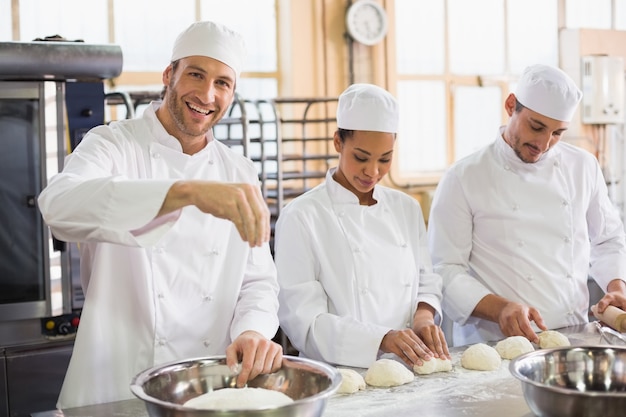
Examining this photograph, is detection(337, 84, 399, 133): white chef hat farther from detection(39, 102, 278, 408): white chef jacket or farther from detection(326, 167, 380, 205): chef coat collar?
detection(39, 102, 278, 408): white chef jacket

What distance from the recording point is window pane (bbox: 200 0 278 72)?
512 centimetres

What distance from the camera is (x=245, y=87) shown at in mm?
5328

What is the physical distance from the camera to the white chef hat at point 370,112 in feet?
7.48

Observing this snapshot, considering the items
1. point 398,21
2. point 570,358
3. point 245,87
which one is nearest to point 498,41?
point 398,21

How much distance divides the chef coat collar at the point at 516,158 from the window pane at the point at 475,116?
10.8ft

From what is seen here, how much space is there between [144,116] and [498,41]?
15.3 feet

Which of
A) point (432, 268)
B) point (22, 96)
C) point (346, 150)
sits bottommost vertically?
point (432, 268)

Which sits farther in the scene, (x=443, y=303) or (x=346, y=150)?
(x=443, y=303)

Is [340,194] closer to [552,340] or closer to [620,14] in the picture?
[552,340]

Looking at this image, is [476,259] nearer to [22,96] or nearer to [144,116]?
[144,116]

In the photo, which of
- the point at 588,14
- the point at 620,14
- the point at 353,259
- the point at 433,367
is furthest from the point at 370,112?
the point at 620,14

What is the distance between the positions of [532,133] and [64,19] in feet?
10.3

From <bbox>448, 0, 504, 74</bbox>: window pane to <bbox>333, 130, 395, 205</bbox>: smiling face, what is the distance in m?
3.93

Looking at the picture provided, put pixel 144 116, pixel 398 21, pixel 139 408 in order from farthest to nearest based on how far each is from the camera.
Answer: pixel 398 21
pixel 144 116
pixel 139 408
